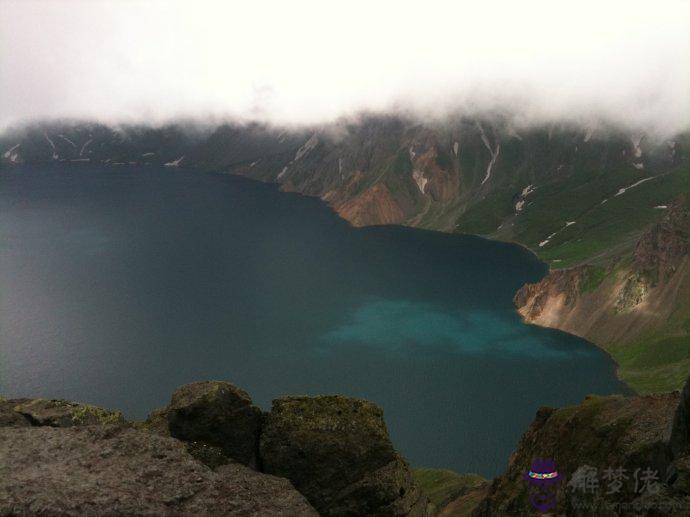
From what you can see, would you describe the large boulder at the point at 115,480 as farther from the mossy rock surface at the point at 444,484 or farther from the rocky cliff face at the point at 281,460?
the mossy rock surface at the point at 444,484

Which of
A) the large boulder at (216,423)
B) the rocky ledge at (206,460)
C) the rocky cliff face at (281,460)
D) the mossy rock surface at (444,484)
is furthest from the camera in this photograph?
the mossy rock surface at (444,484)

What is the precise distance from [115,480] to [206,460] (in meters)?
8.21

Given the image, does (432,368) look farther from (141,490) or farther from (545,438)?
(141,490)

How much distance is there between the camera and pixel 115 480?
22938 mm

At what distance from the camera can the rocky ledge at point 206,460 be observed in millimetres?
22125

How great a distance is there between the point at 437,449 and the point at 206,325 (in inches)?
3987

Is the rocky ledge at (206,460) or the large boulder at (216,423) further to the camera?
the large boulder at (216,423)

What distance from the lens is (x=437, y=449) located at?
12262 centimetres

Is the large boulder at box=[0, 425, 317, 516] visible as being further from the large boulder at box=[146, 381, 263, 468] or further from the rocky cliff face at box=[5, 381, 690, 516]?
the large boulder at box=[146, 381, 263, 468]

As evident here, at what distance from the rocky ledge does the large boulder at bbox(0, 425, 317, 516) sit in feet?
0.15

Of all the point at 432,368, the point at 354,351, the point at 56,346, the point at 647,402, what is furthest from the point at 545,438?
the point at 56,346

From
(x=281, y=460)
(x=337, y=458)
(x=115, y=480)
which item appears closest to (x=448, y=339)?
(x=337, y=458)

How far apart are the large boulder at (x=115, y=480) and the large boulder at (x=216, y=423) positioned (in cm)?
432

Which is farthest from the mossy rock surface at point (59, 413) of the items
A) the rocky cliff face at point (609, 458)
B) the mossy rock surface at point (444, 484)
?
the mossy rock surface at point (444, 484)
